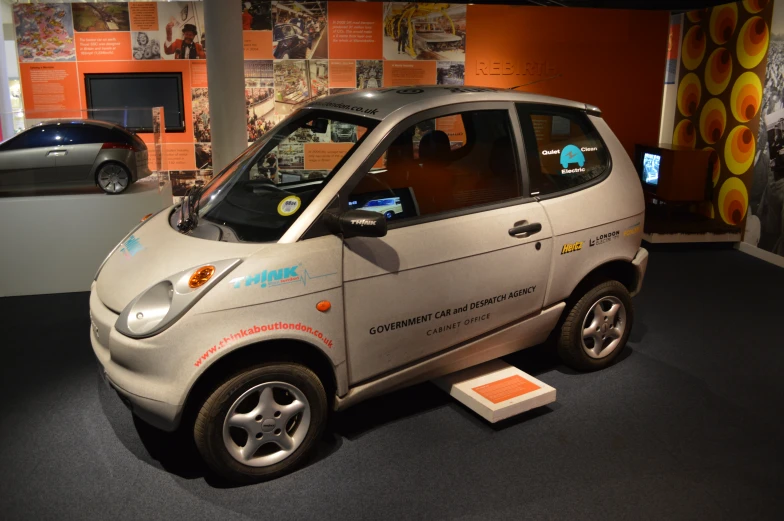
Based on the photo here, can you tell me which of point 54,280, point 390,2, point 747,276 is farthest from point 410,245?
point 390,2

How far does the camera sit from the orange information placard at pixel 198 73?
25.5 ft

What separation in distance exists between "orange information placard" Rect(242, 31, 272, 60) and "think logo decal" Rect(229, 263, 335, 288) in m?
5.20

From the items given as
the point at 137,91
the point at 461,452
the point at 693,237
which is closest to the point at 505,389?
the point at 461,452

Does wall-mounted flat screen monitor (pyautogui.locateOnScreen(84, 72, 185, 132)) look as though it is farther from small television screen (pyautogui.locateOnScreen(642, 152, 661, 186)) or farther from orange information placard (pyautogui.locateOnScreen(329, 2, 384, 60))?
small television screen (pyautogui.locateOnScreen(642, 152, 661, 186))

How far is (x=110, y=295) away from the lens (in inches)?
124

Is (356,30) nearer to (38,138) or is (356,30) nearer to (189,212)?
(38,138)

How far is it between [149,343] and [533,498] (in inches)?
67.6

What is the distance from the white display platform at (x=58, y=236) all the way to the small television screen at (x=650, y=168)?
5.22 metres

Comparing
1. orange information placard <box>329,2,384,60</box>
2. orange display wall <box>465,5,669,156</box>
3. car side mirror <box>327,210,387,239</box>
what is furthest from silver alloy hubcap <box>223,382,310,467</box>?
orange display wall <box>465,5,669,156</box>

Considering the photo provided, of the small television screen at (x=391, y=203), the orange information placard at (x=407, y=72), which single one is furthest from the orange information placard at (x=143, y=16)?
the small television screen at (x=391, y=203)

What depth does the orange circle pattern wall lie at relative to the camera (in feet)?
22.5

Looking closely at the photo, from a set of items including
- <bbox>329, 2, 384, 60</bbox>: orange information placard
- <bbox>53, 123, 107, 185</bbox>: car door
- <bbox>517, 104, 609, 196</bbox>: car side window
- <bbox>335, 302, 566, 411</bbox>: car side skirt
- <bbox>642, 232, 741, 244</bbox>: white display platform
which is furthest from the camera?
<bbox>329, 2, 384, 60</bbox>: orange information placard

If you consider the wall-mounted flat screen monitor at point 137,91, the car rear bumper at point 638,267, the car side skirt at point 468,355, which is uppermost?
the wall-mounted flat screen monitor at point 137,91

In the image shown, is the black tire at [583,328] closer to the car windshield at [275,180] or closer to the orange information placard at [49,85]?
the car windshield at [275,180]
